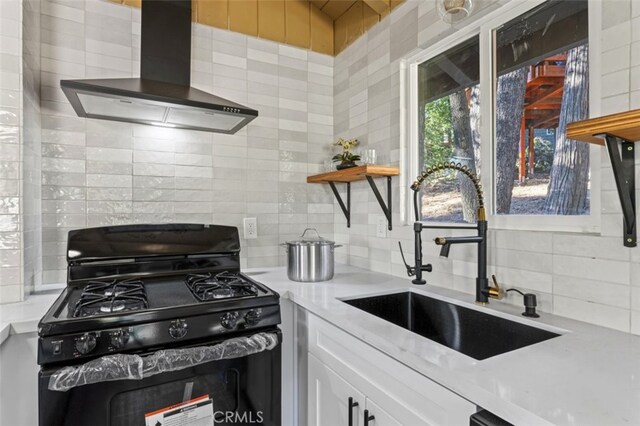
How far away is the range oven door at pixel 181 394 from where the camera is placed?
106 centimetres

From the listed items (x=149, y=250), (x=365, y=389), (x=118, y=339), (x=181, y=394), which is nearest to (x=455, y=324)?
(x=365, y=389)

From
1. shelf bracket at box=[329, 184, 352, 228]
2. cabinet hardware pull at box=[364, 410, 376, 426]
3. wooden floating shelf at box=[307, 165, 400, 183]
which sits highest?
wooden floating shelf at box=[307, 165, 400, 183]

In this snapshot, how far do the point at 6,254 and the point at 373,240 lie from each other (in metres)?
1.66

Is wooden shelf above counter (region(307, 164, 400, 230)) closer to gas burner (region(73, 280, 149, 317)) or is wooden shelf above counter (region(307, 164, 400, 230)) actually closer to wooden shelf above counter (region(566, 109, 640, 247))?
wooden shelf above counter (region(566, 109, 640, 247))

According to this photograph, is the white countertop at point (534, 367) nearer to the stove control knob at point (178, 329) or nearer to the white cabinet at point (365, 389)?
the white cabinet at point (365, 389)

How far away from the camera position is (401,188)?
1.83 metres

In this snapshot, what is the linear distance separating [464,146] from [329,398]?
122 centimetres

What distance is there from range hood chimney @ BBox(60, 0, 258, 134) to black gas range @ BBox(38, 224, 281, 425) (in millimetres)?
554

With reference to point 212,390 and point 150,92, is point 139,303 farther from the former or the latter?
point 150,92

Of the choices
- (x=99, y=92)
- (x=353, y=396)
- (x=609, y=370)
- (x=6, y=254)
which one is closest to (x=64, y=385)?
(x=6, y=254)

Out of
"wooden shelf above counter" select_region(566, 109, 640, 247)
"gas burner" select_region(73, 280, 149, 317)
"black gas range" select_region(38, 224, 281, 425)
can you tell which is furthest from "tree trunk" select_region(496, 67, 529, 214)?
"gas burner" select_region(73, 280, 149, 317)

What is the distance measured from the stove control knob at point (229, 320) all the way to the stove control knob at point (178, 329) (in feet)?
0.42

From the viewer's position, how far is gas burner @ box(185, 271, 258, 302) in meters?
1.41

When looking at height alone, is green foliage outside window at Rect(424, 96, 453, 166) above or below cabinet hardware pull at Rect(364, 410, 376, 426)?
above
